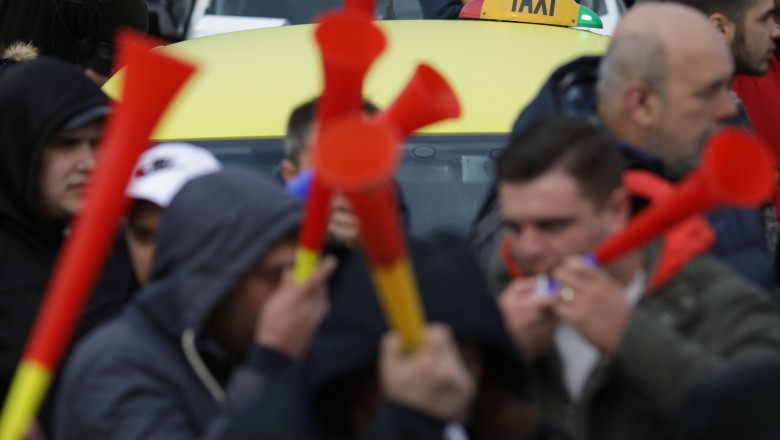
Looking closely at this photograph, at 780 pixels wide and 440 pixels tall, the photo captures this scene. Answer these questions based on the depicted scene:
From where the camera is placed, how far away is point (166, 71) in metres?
1.95

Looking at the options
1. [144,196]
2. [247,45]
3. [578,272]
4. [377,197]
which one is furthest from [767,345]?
[247,45]

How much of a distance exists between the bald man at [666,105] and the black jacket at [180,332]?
75 centimetres

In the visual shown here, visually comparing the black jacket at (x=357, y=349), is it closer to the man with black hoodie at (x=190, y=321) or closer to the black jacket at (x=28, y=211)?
the man with black hoodie at (x=190, y=321)

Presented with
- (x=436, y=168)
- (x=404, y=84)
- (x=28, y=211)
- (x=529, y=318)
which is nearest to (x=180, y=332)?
(x=529, y=318)

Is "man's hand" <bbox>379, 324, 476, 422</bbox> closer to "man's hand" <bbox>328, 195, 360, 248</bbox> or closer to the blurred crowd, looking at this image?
the blurred crowd

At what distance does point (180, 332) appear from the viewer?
236cm

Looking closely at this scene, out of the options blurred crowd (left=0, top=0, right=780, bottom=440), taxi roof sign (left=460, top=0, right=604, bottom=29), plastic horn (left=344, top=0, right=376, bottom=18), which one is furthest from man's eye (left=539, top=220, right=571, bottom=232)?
taxi roof sign (left=460, top=0, right=604, bottom=29)

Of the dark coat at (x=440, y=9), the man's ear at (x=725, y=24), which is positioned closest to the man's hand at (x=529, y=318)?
the man's ear at (x=725, y=24)

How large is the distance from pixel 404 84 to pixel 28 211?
4.73 feet

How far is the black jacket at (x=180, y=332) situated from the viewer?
2271 mm

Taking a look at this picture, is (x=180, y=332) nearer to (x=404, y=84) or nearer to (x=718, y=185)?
(x=718, y=185)

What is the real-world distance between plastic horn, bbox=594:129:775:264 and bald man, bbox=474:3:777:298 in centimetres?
96

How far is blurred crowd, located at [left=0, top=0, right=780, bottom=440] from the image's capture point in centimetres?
191

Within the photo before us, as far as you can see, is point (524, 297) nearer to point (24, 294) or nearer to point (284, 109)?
point (24, 294)
